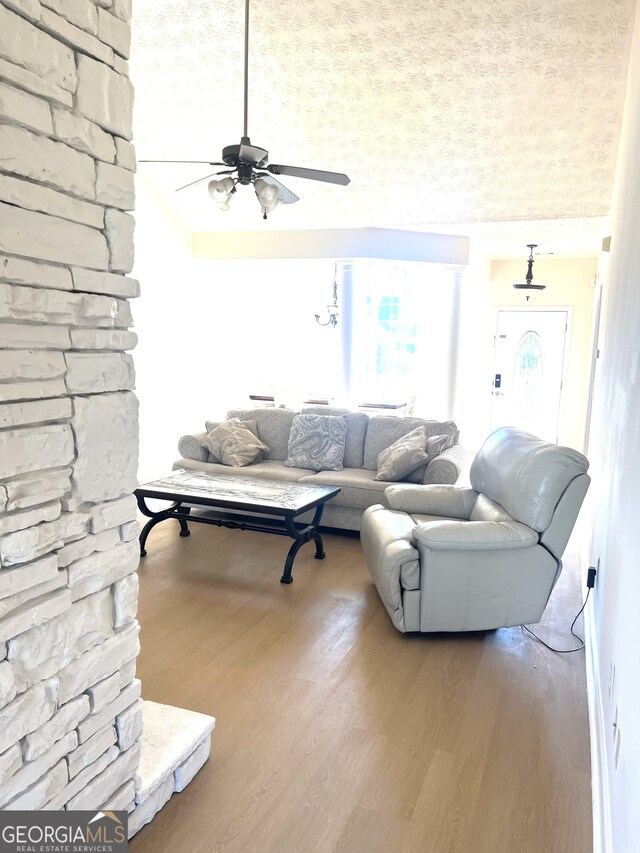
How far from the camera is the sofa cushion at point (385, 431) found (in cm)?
501

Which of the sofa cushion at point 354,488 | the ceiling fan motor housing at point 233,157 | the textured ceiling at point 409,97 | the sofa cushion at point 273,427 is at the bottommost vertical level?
the sofa cushion at point 354,488

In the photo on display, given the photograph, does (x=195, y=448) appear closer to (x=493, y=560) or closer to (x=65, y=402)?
(x=493, y=560)

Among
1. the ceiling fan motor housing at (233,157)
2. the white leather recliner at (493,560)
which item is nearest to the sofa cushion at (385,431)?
the white leather recliner at (493,560)

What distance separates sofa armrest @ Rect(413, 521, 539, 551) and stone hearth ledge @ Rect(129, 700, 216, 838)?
1.31m

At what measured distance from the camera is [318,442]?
200 inches

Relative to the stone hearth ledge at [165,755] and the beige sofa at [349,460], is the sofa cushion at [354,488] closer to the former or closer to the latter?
the beige sofa at [349,460]

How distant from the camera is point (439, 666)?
9.11ft

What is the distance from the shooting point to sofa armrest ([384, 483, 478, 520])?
12.3 feet

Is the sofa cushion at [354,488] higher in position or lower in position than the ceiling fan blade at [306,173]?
lower

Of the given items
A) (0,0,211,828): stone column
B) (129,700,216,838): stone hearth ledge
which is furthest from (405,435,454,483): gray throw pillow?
(0,0,211,828): stone column

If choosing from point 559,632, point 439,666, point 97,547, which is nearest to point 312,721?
A: point 439,666

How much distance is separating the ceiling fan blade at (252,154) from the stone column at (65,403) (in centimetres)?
191

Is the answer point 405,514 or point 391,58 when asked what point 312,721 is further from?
point 391,58

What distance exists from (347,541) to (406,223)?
355cm
